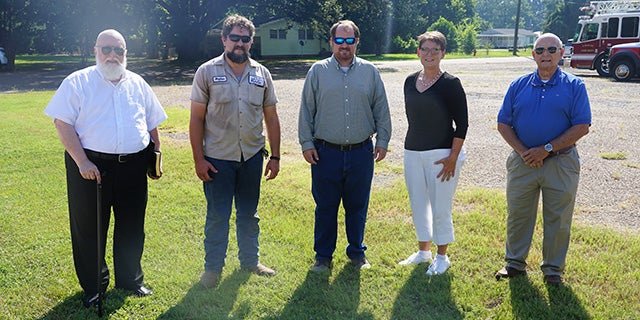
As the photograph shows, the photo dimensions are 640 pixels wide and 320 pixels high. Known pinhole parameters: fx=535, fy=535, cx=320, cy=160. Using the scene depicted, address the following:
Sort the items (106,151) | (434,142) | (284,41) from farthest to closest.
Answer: (284,41)
(434,142)
(106,151)

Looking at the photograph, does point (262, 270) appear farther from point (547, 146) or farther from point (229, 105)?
point (547, 146)

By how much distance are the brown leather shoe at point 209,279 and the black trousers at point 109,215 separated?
0.44m

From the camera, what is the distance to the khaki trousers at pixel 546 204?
3699 mm

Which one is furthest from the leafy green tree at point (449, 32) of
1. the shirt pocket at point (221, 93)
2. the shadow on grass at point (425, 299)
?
the shirt pocket at point (221, 93)

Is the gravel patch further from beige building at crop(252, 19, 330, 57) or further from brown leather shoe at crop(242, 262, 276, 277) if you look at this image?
beige building at crop(252, 19, 330, 57)

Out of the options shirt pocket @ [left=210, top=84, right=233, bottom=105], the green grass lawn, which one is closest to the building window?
the green grass lawn

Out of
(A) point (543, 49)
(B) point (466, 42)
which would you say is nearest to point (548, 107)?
(A) point (543, 49)

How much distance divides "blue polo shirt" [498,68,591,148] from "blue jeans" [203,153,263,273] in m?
1.92

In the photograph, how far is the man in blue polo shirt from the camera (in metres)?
3.62

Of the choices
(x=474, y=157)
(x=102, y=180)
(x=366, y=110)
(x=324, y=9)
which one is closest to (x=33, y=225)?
(x=102, y=180)

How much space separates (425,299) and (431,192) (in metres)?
0.81

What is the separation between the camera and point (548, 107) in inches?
144

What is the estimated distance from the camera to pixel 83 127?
340 centimetres

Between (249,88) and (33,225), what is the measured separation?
2.99 metres
